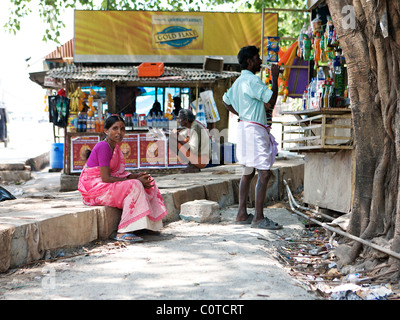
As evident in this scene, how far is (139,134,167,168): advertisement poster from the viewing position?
36.3 feet

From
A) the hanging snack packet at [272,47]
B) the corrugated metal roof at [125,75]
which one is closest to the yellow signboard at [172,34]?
the corrugated metal roof at [125,75]

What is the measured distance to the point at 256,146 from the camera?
536 cm

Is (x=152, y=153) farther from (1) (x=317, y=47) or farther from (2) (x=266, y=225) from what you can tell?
(2) (x=266, y=225)

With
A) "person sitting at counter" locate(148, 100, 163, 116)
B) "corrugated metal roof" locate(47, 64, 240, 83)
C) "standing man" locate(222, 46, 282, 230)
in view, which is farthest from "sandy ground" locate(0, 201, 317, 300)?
"person sitting at counter" locate(148, 100, 163, 116)

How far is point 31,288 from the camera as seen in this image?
3297 mm

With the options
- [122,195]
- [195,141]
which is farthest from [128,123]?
[122,195]

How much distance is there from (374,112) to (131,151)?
24.5ft

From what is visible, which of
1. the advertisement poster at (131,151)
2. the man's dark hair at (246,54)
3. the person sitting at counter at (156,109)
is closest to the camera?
the man's dark hair at (246,54)

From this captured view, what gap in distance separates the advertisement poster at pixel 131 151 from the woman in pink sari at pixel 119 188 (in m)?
5.78

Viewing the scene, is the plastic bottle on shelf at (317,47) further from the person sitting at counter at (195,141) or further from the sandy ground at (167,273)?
the person sitting at counter at (195,141)

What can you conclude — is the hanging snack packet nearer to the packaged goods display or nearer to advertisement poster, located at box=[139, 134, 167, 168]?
the packaged goods display

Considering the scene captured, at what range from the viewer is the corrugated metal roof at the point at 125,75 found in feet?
35.7

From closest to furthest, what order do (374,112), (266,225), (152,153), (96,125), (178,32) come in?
(374,112) < (266,225) < (96,125) < (152,153) < (178,32)
